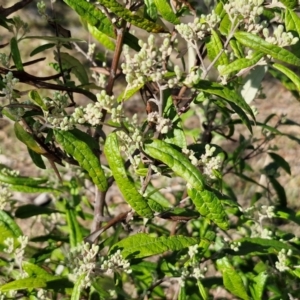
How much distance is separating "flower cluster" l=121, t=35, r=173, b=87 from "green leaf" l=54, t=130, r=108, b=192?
0.79ft

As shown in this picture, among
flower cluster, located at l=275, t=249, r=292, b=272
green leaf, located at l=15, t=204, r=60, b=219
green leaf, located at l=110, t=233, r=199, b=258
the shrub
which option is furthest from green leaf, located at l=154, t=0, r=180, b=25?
green leaf, located at l=15, t=204, r=60, b=219

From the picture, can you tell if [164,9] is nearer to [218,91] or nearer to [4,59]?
[218,91]

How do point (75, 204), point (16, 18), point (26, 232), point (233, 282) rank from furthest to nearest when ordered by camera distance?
point (26, 232)
point (75, 204)
point (233, 282)
point (16, 18)

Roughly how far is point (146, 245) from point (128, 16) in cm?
63

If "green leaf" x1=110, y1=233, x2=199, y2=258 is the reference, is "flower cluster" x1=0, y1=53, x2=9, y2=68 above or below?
above

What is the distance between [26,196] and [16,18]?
242 centimetres

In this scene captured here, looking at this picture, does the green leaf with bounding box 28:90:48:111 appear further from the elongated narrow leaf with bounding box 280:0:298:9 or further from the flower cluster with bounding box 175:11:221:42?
the elongated narrow leaf with bounding box 280:0:298:9

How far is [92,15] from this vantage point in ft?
4.64

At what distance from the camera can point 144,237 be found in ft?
5.30

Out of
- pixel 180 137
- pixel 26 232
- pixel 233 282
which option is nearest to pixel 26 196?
pixel 26 232

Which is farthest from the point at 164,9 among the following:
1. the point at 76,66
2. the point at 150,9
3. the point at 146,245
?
the point at 146,245

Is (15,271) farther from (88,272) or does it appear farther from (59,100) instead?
(59,100)

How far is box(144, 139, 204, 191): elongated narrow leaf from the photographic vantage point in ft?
4.35

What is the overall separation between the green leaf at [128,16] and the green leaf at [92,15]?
9 centimetres
